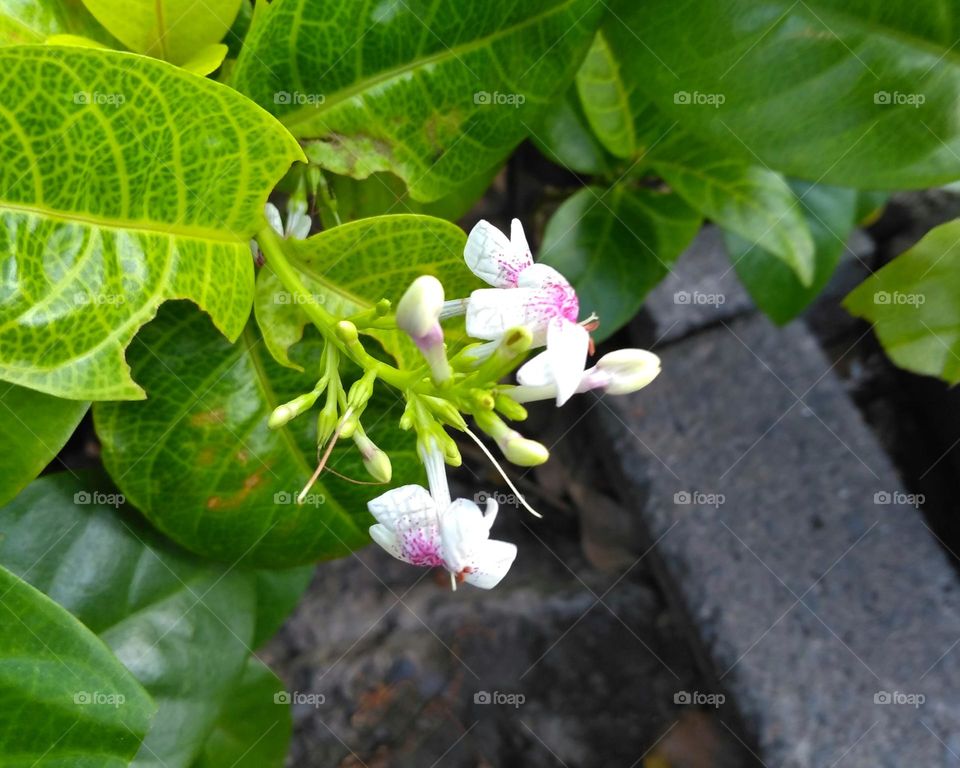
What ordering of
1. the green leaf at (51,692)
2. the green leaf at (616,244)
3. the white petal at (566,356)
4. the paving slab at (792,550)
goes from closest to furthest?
the white petal at (566,356) < the green leaf at (51,692) < the green leaf at (616,244) < the paving slab at (792,550)

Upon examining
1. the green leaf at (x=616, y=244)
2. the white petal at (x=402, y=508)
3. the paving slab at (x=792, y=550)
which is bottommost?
the paving slab at (x=792, y=550)

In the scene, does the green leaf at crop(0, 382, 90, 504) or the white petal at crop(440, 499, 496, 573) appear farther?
the green leaf at crop(0, 382, 90, 504)

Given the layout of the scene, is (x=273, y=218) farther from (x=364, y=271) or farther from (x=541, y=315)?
(x=541, y=315)

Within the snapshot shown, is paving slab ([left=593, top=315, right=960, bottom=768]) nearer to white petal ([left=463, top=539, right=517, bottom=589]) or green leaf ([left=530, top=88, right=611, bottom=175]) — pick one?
green leaf ([left=530, top=88, right=611, bottom=175])

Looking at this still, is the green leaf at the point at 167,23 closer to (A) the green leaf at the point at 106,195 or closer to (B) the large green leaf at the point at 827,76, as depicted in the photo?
(A) the green leaf at the point at 106,195

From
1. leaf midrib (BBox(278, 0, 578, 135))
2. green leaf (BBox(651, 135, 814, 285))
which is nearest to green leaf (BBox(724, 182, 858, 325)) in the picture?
green leaf (BBox(651, 135, 814, 285))

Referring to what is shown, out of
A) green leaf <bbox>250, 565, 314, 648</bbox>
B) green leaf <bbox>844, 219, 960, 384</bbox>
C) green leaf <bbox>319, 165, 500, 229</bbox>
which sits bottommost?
green leaf <bbox>250, 565, 314, 648</bbox>

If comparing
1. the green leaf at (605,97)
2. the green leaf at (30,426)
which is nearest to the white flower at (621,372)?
the green leaf at (30,426)

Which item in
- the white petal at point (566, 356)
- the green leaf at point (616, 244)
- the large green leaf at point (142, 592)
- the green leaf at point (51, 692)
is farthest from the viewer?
the green leaf at point (616, 244)
